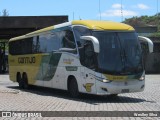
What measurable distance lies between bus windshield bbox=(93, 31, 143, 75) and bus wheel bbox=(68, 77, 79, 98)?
2201mm

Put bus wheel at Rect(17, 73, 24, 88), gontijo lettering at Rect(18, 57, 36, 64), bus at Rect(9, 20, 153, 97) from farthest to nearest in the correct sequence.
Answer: bus wheel at Rect(17, 73, 24, 88) → gontijo lettering at Rect(18, 57, 36, 64) → bus at Rect(9, 20, 153, 97)

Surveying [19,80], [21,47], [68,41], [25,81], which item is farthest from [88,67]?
[19,80]

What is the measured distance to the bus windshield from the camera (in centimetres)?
1650

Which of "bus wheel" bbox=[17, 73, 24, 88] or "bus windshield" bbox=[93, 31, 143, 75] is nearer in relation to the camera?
"bus windshield" bbox=[93, 31, 143, 75]

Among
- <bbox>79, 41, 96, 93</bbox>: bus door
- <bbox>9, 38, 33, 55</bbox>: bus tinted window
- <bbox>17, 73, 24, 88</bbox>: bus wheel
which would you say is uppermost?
<bbox>9, 38, 33, 55</bbox>: bus tinted window

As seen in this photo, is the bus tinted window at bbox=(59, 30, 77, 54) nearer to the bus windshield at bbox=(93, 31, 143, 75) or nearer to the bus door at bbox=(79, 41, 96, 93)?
the bus door at bbox=(79, 41, 96, 93)

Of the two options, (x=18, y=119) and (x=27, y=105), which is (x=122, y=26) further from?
(x=18, y=119)

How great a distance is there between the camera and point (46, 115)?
12.4 meters

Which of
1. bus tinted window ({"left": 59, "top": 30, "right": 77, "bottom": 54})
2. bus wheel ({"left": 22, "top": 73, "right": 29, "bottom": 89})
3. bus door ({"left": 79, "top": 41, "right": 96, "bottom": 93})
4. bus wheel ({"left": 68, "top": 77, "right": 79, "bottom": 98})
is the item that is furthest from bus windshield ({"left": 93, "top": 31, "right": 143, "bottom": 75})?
bus wheel ({"left": 22, "top": 73, "right": 29, "bottom": 89})

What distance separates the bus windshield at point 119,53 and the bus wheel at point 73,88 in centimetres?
220

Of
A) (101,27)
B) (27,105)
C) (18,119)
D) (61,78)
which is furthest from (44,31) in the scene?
(18,119)

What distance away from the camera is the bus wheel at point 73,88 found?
1822cm

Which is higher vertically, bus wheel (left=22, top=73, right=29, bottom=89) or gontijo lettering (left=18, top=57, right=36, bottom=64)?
gontijo lettering (left=18, top=57, right=36, bottom=64)

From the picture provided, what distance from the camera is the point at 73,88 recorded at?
1850cm
